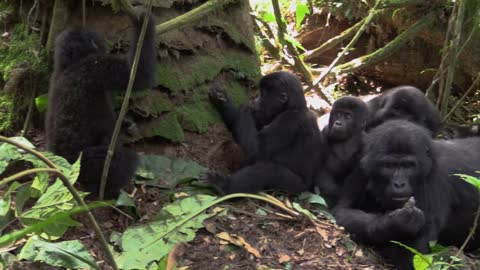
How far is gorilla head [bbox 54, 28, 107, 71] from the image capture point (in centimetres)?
510

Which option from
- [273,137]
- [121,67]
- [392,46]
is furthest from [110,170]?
[392,46]

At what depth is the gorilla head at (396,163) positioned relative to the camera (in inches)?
194

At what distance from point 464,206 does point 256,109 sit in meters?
2.11

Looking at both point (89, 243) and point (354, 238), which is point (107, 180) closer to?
point (89, 243)

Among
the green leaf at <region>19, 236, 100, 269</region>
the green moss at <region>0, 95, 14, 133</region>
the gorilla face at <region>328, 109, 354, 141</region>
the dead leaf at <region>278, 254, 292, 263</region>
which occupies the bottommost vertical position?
the dead leaf at <region>278, 254, 292, 263</region>

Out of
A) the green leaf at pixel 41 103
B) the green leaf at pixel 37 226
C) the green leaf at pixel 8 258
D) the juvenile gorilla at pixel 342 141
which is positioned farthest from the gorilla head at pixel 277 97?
the green leaf at pixel 37 226

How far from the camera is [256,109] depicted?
6.12 metres

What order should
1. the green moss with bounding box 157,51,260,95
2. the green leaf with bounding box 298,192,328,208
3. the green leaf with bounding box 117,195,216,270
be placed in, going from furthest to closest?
1. the green moss with bounding box 157,51,260,95
2. the green leaf with bounding box 298,192,328,208
3. the green leaf with bounding box 117,195,216,270

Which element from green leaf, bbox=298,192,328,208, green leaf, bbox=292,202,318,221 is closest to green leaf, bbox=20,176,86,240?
green leaf, bbox=292,202,318,221

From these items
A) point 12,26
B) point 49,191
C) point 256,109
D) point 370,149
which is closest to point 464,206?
point 370,149

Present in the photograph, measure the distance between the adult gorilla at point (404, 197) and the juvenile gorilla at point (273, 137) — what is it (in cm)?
49

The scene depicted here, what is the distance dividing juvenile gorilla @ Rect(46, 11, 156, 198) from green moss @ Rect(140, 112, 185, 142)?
45 cm

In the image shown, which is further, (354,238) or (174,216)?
(354,238)

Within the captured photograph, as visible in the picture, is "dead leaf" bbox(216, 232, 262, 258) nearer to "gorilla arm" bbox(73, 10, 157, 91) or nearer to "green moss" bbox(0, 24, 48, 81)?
"gorilla arm" bbox(73, 10, 157, 91)
